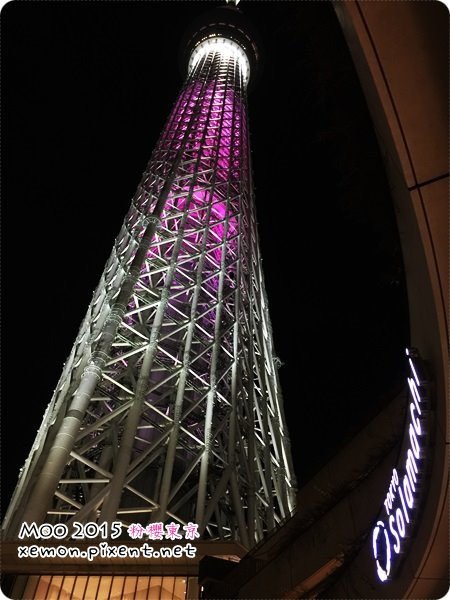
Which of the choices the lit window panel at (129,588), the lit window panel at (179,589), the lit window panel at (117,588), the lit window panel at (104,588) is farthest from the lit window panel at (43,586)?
the lit window panel at (179,589)

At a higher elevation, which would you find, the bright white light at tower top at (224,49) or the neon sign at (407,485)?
the bright white light at tower top at (224,49)

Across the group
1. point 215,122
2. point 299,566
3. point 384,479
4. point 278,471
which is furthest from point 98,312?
point 215,122

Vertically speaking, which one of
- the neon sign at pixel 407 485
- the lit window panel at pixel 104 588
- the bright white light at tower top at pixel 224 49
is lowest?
the lit window panel at pixel 104 588

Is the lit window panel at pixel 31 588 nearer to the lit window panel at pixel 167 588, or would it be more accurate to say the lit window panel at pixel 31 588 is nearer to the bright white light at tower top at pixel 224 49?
the lit window panel at pixel 167 588

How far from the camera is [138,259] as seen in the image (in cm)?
1895

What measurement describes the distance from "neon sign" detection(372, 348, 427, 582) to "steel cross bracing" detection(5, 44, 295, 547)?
23.0 ft

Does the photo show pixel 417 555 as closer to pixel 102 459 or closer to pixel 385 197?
pixel 385 197

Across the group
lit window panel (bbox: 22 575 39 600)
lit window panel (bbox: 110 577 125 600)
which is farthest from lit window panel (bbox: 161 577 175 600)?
lit window panel (bbox: 22 575 39 600)

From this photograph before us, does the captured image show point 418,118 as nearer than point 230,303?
Yes

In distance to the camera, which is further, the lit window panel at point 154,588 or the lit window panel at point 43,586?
the lit window panel at point 43,586

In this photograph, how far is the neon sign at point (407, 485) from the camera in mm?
5199

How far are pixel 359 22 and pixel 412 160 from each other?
1.16 metres

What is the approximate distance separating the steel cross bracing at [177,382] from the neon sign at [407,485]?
7016 millimetres

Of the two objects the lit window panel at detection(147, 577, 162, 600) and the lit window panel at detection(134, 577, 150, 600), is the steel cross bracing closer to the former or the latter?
the lit window panel at detection(134, 577, 150, 600)
